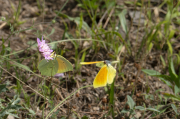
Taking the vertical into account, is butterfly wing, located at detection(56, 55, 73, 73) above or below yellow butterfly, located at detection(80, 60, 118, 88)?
above

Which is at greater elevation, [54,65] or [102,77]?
[54,65]

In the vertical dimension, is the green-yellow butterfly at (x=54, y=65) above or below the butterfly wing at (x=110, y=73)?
above

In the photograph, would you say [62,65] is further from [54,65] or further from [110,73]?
[110,73]

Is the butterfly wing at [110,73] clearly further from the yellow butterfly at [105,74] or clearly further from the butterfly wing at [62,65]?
the butterfly wing at [62,65]

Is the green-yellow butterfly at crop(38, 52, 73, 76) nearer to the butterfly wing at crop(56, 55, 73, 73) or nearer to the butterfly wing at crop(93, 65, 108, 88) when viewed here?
the butterfly wing at crop(56, 55, 73, 73)

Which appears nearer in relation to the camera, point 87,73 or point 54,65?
point 54,65

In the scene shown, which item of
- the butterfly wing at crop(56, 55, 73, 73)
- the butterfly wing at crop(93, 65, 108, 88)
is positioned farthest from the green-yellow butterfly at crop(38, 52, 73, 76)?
the butterfly wing at crop(93, 65, 108, 88)

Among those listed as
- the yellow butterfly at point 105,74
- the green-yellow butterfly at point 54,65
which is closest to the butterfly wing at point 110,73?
the yellow butterfly at point 105,74

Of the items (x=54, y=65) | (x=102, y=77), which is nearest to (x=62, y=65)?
(x=54, y=65)

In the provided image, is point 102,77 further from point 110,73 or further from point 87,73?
point 87,73
